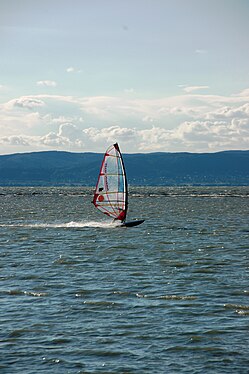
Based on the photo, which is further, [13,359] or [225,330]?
[225,330]

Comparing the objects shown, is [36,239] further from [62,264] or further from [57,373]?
[57,373]

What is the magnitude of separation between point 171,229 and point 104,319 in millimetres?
45164

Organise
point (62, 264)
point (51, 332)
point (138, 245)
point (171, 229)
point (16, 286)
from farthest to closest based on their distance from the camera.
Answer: point (171, 229) < point (138, 245) < point (62, 264) < point (16, 286) < point (51, 332)

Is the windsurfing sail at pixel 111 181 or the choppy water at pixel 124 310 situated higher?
the windsurfing sail at pixel 111 181

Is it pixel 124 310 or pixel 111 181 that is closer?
pixel 124 310

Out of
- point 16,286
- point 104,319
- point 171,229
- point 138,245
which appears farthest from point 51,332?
point 171,229

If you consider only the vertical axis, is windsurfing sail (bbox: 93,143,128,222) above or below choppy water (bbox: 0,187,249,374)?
above

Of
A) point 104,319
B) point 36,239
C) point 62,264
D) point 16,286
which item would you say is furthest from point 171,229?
point 104,319

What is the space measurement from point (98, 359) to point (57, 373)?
1.94m

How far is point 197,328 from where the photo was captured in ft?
77.4

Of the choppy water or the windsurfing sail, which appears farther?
A: the windsurfing sail

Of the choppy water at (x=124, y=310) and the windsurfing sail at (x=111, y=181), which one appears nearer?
the choppy water at (x=124, y=310)

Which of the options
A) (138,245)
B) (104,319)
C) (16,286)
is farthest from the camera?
(138,245)

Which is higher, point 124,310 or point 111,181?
point 111,181
